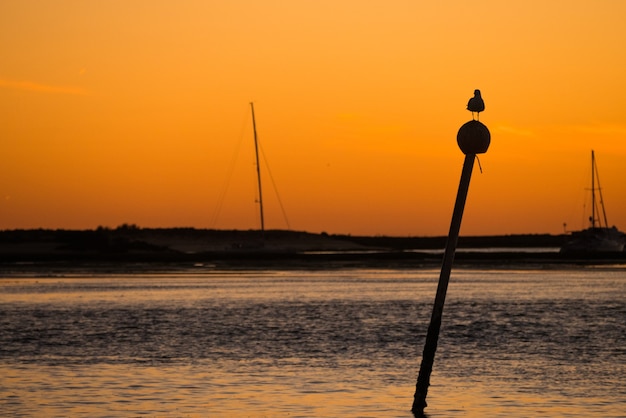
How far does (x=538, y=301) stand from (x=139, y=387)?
37.8m

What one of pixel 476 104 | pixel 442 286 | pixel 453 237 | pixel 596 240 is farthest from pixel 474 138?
pixel 596 240

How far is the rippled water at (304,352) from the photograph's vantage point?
88.2ft

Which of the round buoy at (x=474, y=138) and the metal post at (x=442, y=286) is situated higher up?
the round buoy at (x=474, y=138)

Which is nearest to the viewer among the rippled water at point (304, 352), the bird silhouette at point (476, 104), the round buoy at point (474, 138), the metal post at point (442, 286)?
the metal post at point (442, 286)

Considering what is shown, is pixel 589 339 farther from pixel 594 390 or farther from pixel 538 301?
pixel 538 301

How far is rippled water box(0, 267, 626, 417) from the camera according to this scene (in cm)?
2689

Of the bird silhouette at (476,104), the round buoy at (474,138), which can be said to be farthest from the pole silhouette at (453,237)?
the bird silhouette at (476,104)

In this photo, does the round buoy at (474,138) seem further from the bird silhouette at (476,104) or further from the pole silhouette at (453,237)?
the bird silhouette at (476,104)

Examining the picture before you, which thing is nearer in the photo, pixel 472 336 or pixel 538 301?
pixel 472 336

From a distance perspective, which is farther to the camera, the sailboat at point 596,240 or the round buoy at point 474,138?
the sailboat at point 596,240

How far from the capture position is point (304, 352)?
37.9 m

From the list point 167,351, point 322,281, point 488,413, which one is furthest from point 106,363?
point 322,281

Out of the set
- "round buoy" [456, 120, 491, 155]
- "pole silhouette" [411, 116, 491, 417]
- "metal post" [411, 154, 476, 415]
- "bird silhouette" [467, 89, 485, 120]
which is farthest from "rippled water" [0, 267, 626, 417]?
"bird silhouette" [467, 89, 485, 120]

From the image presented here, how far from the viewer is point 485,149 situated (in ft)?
85.9
